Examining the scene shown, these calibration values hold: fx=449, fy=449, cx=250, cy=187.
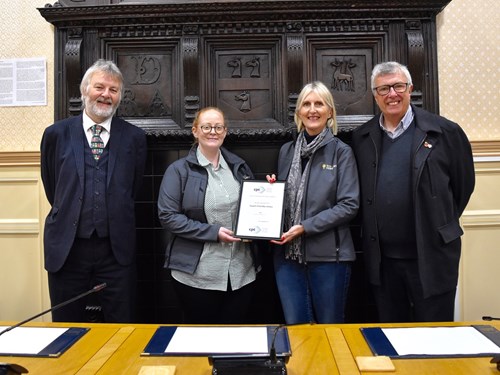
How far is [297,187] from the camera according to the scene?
7.72ft

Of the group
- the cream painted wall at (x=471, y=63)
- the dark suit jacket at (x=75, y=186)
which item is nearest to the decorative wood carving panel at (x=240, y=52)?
the cream painted wall at (x=471, y=63)

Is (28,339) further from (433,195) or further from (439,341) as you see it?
(433,195)

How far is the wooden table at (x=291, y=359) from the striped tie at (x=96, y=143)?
111 cm

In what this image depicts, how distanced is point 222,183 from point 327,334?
1.12m

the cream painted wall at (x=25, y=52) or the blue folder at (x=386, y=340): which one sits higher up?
the cream painted wall at (x=25, y=52)

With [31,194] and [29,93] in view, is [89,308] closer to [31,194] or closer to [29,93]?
[31,194]

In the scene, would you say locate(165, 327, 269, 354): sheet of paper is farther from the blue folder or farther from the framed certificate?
the framed certificate

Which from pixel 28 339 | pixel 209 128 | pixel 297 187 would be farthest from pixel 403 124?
pixel 28 339

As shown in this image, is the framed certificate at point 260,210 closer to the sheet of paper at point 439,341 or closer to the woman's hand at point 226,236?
the woman's hand at point 226,236

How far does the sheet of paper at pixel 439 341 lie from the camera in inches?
50.7

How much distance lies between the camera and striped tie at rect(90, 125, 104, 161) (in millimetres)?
2340

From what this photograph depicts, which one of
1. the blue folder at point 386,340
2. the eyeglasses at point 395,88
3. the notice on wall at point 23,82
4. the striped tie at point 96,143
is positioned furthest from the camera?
the notice on wall at point 23,82

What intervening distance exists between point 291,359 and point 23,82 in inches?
111

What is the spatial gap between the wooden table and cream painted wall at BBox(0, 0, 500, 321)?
197 centimetres
